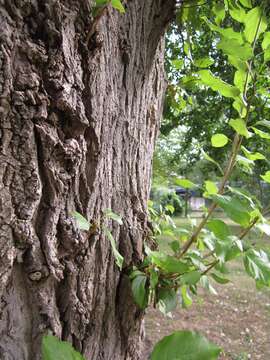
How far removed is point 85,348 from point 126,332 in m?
0.14

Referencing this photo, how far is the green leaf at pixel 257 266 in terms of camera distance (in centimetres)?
74

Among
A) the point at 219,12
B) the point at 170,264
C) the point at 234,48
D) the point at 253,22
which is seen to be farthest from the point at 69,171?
the point at 219,12

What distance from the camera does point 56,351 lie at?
59 cm

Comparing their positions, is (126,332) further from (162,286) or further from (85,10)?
(85,10)

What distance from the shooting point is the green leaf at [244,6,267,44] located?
789 mm

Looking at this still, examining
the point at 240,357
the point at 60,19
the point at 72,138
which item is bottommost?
the point at 240,357

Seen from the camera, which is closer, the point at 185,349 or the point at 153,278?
the point at 185,349

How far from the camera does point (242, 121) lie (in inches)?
30.2

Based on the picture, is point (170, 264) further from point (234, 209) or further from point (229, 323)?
point (229, 323)

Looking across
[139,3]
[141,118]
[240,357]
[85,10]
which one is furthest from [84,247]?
[240,357]

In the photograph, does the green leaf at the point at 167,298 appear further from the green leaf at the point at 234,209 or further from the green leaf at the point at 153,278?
the green leaf at the point at 234,209

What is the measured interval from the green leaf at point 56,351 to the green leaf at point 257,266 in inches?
16.4

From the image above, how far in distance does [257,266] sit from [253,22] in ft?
1.89

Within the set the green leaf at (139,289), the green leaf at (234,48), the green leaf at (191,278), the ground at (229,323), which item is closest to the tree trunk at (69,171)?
the green leaf at (139,289)
